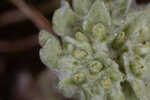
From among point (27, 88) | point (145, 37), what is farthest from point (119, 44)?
point (27, 88)

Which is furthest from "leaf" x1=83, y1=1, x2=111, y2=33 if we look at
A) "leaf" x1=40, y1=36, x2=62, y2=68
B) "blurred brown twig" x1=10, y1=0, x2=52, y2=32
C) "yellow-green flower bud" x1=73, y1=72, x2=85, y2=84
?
"blurred brown twig" x1=10, y1=0, x2=52, y2=32

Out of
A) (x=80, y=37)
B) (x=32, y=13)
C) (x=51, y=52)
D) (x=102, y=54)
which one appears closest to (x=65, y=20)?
(x=80, y=37)

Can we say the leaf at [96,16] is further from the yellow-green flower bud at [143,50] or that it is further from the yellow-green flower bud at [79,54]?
the yellow-green flower bud at [143,50]

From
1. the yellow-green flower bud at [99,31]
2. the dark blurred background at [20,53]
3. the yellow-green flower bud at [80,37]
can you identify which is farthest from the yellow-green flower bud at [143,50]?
the dark blurred background at [20,53]

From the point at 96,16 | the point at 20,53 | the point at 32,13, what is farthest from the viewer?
the point at 20,53

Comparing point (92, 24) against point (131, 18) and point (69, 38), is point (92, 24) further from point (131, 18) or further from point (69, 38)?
point (131, 18)

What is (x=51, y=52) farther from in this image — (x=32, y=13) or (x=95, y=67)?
(x=32, y=13)

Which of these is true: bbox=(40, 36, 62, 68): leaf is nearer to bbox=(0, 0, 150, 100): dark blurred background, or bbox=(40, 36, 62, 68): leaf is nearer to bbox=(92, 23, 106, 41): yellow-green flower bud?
bbox=(92, 23, 106, 41): yellow-green flower bud

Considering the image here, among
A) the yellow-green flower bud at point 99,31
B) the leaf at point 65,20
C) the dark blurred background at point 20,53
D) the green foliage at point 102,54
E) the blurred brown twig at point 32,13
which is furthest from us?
the dark blurred background at point 20,53

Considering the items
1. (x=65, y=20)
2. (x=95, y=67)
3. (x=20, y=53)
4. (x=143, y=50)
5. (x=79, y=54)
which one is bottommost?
(x=20, y=53)
